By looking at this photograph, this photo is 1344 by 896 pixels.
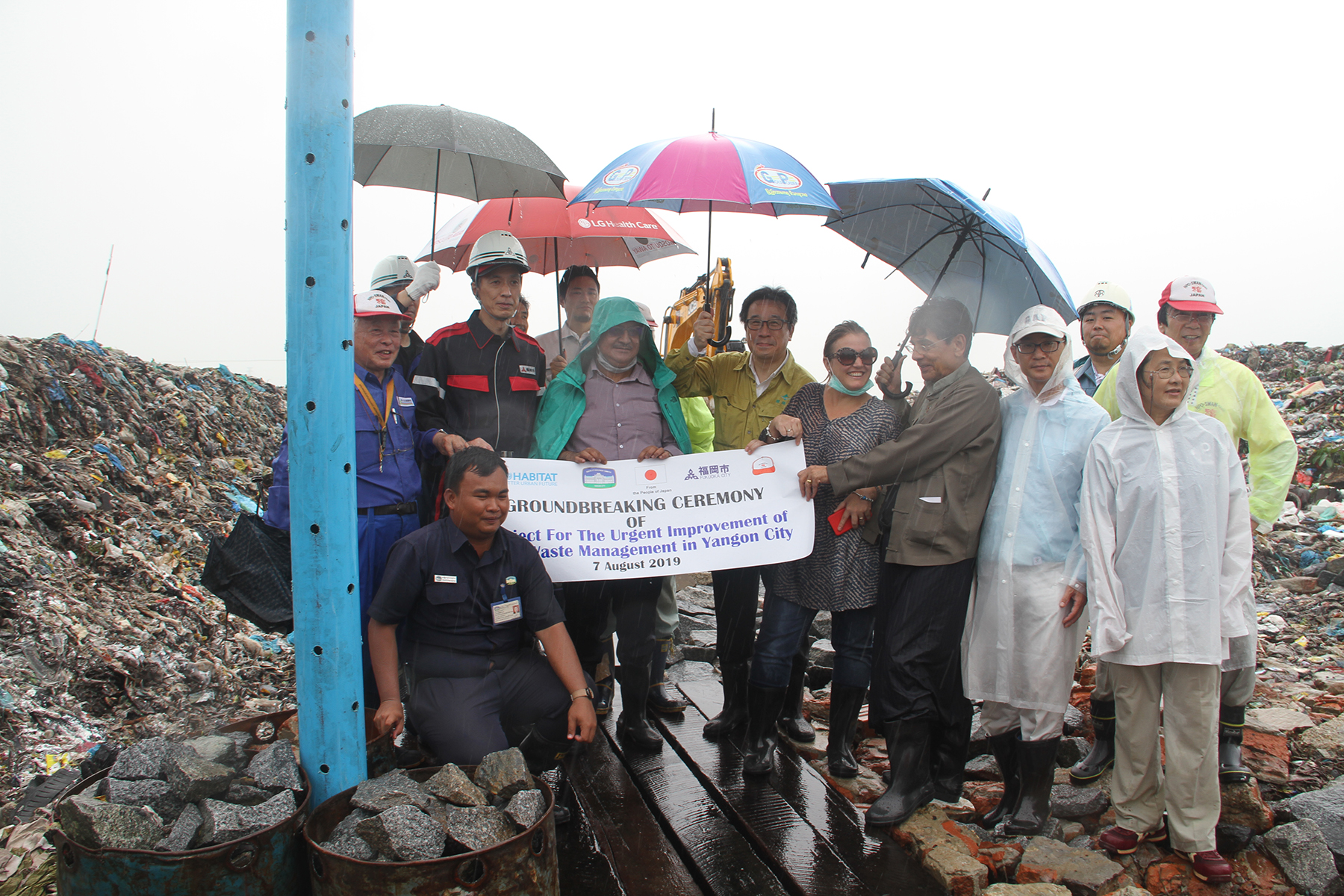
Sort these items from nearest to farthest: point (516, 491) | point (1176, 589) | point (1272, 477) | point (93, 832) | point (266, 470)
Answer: point (93, 832) < point (1176, 589) < point (516, 491) < point (1272, 477) < point (266, 470)

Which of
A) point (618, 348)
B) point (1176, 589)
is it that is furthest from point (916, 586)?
point (618, 348)

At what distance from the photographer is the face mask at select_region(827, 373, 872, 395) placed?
3.72m

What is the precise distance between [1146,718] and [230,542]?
3.69 meters

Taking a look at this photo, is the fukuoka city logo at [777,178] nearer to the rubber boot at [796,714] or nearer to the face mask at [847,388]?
the face mask at [847,388]

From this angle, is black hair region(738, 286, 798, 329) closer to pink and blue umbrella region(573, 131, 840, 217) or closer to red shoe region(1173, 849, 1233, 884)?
pink and blue umbrella region(573, 131, 840, 217)

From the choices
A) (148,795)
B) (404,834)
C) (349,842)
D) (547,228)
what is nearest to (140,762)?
(148,795)

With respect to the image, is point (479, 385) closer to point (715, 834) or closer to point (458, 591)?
point (458, 591)

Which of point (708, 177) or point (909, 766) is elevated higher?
point (708, 177)

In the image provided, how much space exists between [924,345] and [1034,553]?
1.01 metres

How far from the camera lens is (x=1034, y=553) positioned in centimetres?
323

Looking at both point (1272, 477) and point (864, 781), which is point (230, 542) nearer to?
point (864, 781)

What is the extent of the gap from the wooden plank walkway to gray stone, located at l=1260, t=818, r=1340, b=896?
151cm

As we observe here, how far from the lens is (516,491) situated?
3.61 m

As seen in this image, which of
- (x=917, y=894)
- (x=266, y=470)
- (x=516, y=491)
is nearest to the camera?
(x=917, y=894)
